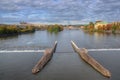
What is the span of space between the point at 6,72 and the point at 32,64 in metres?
2.63

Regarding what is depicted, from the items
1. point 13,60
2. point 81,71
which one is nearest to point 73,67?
point 81,71

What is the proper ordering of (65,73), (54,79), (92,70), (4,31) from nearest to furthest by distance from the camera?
1. (54,79)
2. (65,73)
3. (92,70)
4. (4,31)

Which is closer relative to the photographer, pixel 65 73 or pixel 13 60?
pixel 65 73

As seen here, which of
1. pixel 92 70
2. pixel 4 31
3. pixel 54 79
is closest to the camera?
pixel 54 79

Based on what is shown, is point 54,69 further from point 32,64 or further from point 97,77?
point 97,77

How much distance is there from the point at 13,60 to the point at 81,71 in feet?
19.3

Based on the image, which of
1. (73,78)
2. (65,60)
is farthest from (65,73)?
(65,60)

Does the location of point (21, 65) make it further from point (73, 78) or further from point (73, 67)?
point (73, 78)

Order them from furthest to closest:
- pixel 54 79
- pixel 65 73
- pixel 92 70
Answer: pixel 92 70 < pixel 65 73 < pixel 54 79

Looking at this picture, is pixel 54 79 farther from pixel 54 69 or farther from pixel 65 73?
pixel 54 69

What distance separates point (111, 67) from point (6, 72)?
21.2 feet

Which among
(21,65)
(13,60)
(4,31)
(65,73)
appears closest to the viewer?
(65,73)

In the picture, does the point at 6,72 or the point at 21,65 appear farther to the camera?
the point at 21,65

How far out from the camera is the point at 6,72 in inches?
523
